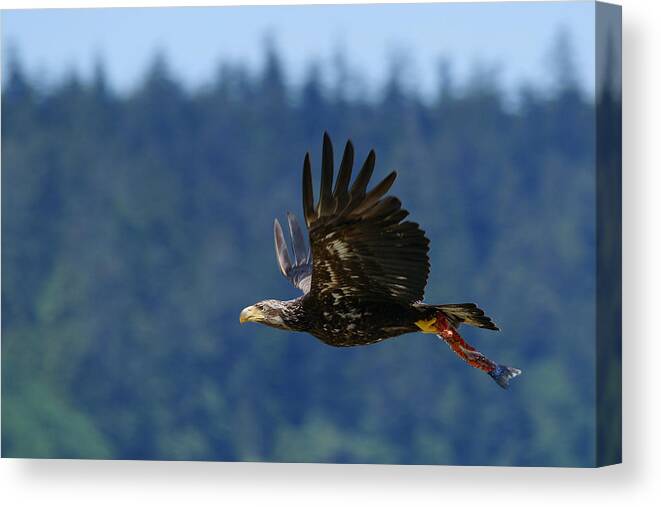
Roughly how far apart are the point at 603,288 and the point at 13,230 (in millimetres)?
3713

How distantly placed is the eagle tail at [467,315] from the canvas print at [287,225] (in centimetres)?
39

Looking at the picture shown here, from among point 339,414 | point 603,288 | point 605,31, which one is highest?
point 605,31

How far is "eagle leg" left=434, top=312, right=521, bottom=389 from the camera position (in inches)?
372

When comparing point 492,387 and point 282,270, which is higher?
point 282,270

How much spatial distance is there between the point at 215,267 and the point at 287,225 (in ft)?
1.76

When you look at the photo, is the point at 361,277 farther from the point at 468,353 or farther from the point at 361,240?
the point at 468,353

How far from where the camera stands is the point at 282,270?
33.7ft

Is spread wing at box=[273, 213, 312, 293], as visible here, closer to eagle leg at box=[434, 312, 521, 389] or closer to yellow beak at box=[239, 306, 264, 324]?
yellow beak at box=[239, 306, 264, 324]

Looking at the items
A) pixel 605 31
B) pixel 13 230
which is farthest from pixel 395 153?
pixel 13 230

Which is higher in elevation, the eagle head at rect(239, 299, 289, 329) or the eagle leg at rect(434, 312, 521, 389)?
the eagle head at rect(239, 299, 289, 329)

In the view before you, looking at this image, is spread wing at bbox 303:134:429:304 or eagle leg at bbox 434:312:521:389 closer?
spread wing at bbox 303:134:429:304

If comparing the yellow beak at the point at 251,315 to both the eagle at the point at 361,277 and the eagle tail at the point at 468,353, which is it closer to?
the eagle at the point at 361,277

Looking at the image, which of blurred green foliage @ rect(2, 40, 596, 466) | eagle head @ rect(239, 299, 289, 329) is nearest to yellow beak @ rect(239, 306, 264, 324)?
eagle head @ rect(239, 299, 289, 329)

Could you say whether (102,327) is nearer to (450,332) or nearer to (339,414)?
(339,414)
